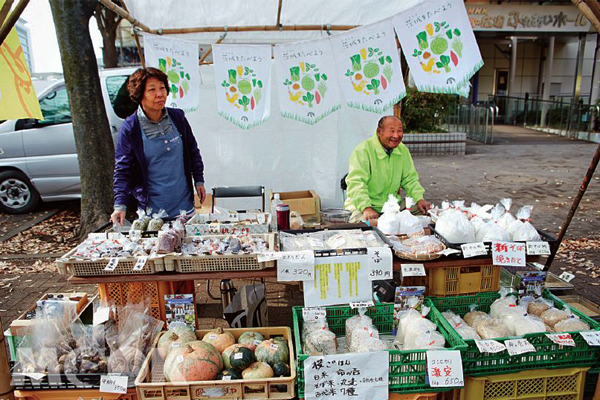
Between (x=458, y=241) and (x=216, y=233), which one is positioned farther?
(x=216, y=233)

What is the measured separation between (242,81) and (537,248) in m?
3.28

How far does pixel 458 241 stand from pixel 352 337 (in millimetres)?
925

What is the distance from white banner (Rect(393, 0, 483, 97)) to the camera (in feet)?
12.0

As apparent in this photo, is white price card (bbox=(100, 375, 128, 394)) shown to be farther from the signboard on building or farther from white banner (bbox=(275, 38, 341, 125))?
the signboard on building

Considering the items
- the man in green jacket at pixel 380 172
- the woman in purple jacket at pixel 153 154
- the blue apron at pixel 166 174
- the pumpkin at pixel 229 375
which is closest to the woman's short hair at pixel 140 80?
the woman in purple jacket at pixel 153 154

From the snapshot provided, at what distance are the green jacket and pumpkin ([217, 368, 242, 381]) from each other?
6.50 ft

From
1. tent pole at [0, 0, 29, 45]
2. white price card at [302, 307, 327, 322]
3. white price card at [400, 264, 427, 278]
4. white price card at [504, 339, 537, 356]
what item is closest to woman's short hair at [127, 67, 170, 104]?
tent pole at [0, 0, 29, 45]

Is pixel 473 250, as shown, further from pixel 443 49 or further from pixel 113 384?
pixel 113 384

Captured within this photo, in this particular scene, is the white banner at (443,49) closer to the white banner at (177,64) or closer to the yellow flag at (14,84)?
the white banner at (177,64)

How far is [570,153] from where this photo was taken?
1274 centimetres

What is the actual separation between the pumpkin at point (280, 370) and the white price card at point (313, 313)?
350 mm

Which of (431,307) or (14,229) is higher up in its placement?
(431,307)

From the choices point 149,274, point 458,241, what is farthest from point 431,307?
point 149,274

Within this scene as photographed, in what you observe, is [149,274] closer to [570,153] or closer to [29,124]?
[29,124]
